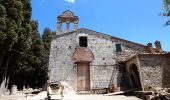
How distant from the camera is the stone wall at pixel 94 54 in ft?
58.6

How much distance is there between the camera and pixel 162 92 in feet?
36.5

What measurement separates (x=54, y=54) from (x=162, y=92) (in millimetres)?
10871

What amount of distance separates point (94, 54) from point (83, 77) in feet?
8.44

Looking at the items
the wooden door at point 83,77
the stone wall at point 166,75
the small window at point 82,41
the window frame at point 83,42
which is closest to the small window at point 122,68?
the wooden door at point 83,77

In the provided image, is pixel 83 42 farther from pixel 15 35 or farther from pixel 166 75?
pixel 166 75

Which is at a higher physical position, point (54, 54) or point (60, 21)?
point (60, 21)

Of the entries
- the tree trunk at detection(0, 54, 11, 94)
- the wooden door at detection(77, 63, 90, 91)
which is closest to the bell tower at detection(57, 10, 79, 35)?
the wooden door at detection(77, 63, 90, 91)

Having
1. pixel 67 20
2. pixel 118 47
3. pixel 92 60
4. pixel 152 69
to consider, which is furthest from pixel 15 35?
pixel 152 69

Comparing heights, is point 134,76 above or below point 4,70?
below

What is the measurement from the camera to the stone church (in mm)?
17750

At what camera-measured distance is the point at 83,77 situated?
707 inches

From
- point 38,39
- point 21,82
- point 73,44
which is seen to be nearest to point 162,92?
point 73,44

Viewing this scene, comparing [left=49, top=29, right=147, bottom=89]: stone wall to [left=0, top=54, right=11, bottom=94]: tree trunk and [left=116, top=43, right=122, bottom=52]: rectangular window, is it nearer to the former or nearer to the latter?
[left=116, top=43, right=122, bottom=52]: rectangular window

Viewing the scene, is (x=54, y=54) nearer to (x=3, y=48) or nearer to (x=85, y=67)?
(x=85, y=67)
